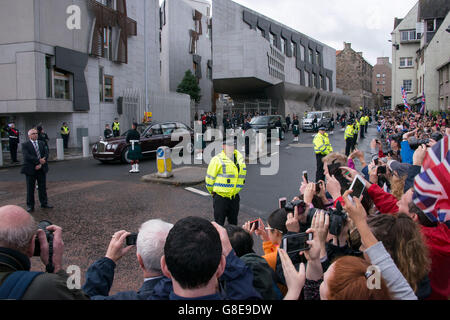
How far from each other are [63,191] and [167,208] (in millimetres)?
3715

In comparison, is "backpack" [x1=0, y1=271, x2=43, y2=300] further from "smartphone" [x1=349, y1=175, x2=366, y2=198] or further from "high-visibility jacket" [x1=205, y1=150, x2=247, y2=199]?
"high-visibility jacket" [x1=205, y1=150, x2=247, y2=199]

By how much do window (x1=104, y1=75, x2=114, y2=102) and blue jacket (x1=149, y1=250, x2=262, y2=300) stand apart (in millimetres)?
26688

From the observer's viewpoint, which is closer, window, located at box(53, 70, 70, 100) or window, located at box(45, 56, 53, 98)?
window, located at box(45, 56, 53, 98)

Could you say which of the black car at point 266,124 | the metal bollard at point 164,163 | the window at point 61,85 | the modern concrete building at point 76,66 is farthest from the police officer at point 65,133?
the metal bollard at point 164,163

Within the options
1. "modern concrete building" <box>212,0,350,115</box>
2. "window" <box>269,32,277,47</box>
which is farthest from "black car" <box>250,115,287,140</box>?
"window" <box>269,32,277,47</box>

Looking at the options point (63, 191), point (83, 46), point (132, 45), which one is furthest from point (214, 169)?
point (132, 45)

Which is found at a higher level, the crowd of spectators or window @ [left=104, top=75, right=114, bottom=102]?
window @ [left=104, top=75, right=114, bottom=102]

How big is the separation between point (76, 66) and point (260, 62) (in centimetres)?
2158

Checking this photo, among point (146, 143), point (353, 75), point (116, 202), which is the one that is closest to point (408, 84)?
point (146, 143)

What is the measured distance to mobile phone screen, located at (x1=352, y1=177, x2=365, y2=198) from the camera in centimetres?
301

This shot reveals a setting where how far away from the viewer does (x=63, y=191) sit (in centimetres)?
1033

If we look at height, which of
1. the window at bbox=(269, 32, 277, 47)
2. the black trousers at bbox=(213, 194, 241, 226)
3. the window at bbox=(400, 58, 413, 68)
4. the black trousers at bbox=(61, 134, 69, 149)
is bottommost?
the black trousers at bbox=(213, 194, 241, 226)

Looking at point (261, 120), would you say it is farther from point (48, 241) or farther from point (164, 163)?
point (48, 241)

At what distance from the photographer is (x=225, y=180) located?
5.82m
